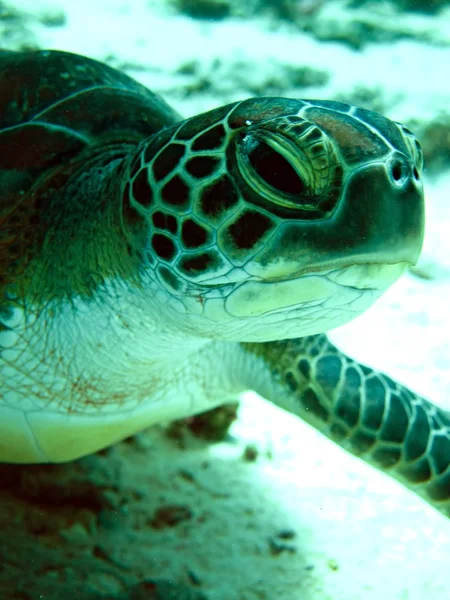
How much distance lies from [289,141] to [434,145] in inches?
178

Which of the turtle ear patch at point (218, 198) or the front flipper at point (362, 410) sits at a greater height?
the turtle ear patch at point (218, 198)

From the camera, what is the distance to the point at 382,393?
1945mm

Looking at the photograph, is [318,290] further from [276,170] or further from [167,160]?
→ [167,160]

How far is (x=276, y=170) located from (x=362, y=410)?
3.57 feet

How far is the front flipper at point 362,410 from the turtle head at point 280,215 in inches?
24.4

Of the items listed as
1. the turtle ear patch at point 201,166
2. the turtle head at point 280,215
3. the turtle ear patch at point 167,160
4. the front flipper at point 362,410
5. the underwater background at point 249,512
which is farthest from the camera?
the front flipper at point 362,410

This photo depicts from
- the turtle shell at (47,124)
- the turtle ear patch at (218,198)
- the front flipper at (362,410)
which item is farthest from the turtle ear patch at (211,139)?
the front flipper at (362,410)

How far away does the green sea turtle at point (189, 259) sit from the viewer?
1.12 meters

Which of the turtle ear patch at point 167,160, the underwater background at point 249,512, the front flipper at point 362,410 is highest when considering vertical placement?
the turtle ear patch at point 167,160

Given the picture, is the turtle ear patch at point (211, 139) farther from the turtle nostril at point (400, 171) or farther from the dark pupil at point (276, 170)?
the turtle nostril at point (400, 171)

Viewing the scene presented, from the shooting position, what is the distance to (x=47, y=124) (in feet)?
6.23

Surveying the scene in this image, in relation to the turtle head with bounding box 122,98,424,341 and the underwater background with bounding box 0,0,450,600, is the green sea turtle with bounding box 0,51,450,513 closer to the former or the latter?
the turtle head with bounding box 122,98,424,341

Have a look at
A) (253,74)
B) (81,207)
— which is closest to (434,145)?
(253,74)

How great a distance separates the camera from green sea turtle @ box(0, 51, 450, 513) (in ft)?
3.67
